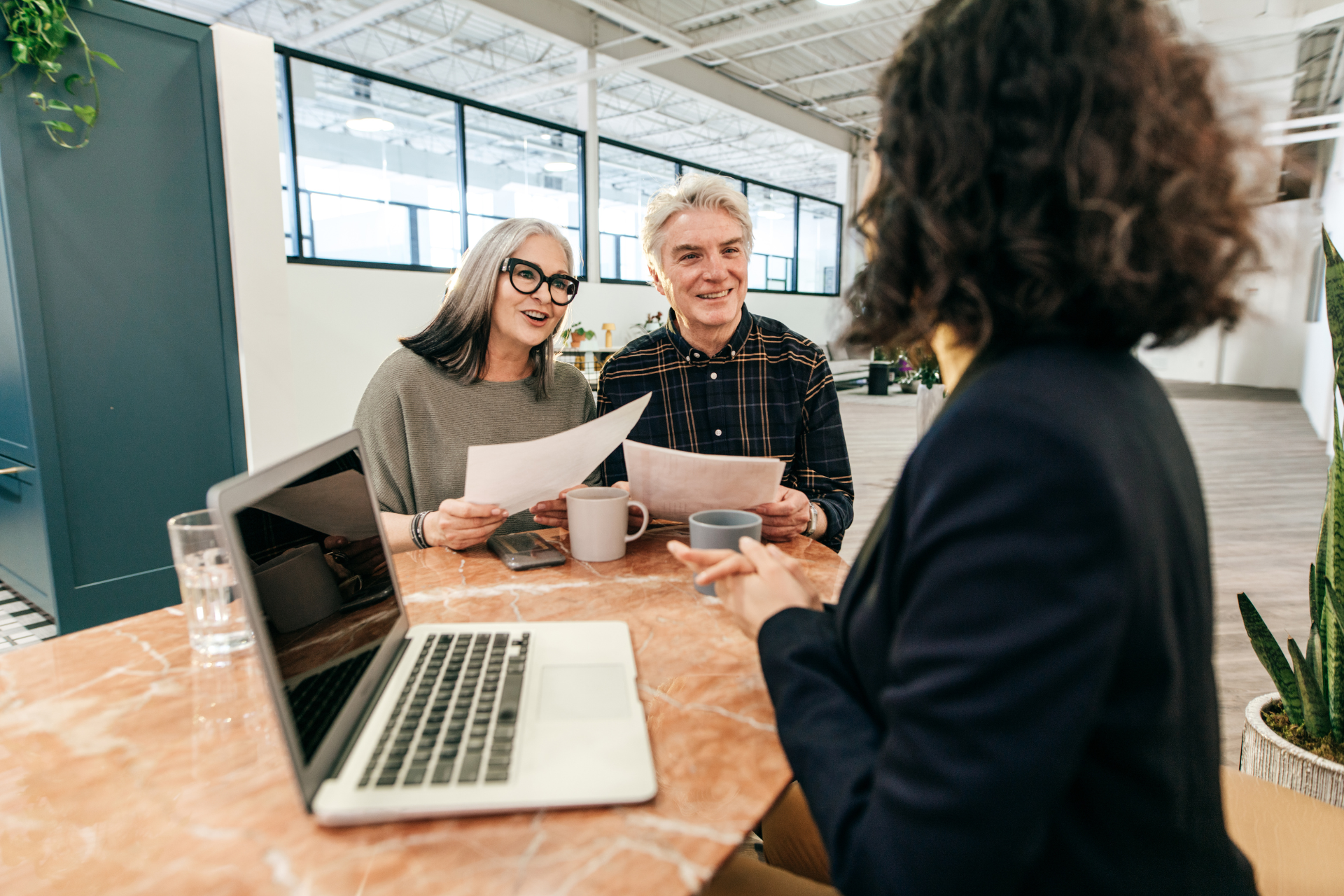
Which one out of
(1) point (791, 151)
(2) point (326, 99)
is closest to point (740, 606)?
(2) point (326, 99)

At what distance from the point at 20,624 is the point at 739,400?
3.21m

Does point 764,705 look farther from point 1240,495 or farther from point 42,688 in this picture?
point 1240,495

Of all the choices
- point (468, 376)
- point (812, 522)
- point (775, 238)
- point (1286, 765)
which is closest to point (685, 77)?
point (775, 238)

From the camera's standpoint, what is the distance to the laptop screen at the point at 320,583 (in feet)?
1.97

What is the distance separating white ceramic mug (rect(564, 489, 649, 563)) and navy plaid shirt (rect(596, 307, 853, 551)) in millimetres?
567

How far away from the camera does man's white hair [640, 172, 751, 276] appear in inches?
72.9

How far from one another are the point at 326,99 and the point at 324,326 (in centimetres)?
777

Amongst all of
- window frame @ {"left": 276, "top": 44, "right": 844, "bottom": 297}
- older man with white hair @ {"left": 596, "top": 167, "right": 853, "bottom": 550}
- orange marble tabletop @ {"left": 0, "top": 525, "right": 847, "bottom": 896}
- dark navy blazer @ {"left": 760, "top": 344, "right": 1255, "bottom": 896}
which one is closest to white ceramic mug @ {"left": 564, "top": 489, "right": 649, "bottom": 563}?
orange marble tabletop @ {"left": 0, "top": 525, "right": 847, "bottom": 896}

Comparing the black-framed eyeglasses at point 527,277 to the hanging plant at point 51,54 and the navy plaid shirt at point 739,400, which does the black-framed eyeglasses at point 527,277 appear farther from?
the hanging plant at point 51,54

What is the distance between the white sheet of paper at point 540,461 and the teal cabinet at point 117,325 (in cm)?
236

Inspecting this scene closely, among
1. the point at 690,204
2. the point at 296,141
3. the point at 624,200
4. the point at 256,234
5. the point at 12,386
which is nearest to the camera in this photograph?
the point at 690,204

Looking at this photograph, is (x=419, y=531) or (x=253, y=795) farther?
(x=419, y=531)

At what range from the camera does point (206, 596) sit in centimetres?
94

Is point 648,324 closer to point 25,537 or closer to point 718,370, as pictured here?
point 25,537
